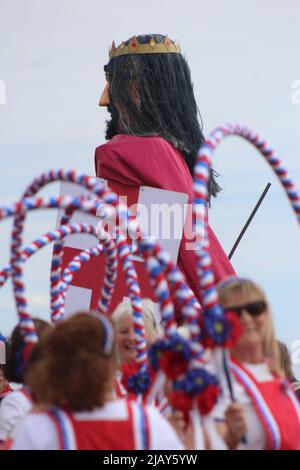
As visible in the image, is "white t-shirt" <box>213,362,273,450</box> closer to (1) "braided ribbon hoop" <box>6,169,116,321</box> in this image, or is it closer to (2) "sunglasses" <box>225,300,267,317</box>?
(2) "sunglasses" <box>225,300,267,317</box>

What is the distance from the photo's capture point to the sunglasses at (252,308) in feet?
17.3

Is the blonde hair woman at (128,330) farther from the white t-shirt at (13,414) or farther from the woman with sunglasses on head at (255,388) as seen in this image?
the woman with sunglasses on head at (255,388)

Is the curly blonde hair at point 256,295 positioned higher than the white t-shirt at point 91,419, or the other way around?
the curly blonde hair at point 256,295

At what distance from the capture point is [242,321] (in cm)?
527

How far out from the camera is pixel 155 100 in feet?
27.6

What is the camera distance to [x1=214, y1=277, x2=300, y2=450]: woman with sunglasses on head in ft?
16.8

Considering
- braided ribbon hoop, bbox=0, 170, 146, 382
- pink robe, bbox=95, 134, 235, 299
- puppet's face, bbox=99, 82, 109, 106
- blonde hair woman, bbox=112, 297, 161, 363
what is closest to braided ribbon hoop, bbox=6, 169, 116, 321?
braided ribbon hoop, bbox=0, 170, 146, 382

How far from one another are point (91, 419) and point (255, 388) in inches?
36.4

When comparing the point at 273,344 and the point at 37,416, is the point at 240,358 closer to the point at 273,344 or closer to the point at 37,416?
the point at 273,344

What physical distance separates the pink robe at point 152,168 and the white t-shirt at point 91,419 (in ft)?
11.2

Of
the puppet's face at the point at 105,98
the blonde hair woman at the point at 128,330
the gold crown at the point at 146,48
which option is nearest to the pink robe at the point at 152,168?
the puppet's face at the point at 105,98

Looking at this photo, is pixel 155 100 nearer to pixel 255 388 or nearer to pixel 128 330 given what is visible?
pixel 128 330

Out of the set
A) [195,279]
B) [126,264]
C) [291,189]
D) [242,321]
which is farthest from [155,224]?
[242,321]
